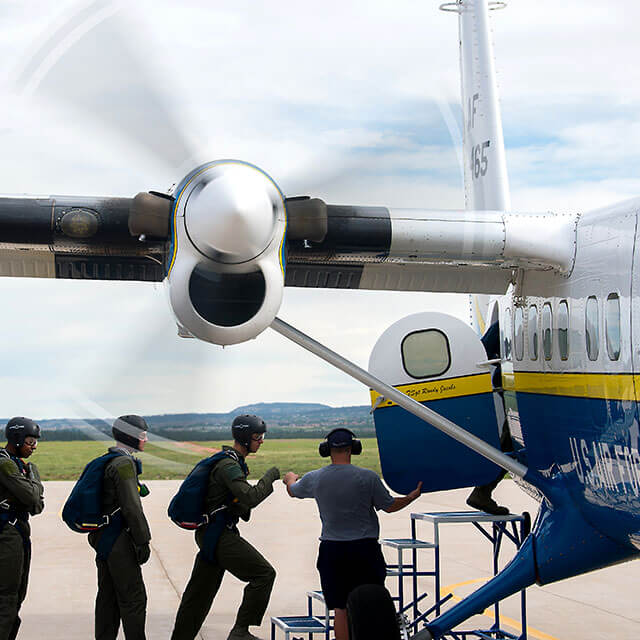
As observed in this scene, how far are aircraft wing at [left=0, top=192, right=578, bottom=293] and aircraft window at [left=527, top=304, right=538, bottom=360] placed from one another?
0.44 meters

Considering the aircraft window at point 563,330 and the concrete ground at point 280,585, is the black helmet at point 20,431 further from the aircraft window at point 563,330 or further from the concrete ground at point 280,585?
the aircraft window at point 563,330

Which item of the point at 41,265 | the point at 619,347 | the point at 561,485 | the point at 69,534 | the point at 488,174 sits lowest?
the point at 69,534

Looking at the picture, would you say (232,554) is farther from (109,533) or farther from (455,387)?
(455,387)

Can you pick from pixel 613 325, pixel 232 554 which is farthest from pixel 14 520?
pixel 613 325

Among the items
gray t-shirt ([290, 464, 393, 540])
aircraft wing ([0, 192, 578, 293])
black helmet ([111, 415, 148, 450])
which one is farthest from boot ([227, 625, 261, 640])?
aircraft wing ([0, 192, 578, 293])

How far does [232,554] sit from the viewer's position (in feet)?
24.5

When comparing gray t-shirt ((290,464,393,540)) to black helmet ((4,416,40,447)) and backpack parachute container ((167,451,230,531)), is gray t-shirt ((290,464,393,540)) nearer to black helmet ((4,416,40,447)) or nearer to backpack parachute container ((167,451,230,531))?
backpack parachute container ((167,451,230,531))

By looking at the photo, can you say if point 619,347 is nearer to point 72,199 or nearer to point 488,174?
point 72,199

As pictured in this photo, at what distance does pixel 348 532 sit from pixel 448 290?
244 cm

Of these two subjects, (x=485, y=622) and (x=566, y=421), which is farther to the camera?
(x=485, y=622)

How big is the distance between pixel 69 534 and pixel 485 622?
9224 mm

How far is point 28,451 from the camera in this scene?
7.64m

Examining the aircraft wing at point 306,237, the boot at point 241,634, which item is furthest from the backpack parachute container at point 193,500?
the aircraft wing at point 306,237

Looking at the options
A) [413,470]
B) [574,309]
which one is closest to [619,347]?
[574,309]
